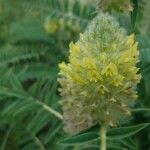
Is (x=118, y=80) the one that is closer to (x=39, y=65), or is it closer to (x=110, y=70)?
(x=110, y=70)

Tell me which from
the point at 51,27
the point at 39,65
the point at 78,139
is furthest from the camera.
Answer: the point at 51,27

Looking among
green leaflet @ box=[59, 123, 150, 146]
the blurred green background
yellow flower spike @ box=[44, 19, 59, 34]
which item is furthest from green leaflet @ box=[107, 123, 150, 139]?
yellow flower spike @ box=[44, 19, 59, 34]

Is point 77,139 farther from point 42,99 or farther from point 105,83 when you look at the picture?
point 42,99

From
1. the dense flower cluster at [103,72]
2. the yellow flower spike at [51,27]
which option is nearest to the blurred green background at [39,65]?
the yellow flower spike at [51,27]

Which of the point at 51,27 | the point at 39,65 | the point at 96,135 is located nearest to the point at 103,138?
the point at 96,135

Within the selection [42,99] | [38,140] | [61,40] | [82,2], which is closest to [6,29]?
[61,40]

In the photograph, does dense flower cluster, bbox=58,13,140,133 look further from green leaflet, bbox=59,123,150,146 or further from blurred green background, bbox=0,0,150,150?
blurred green background, bbox=0,0,150,150
